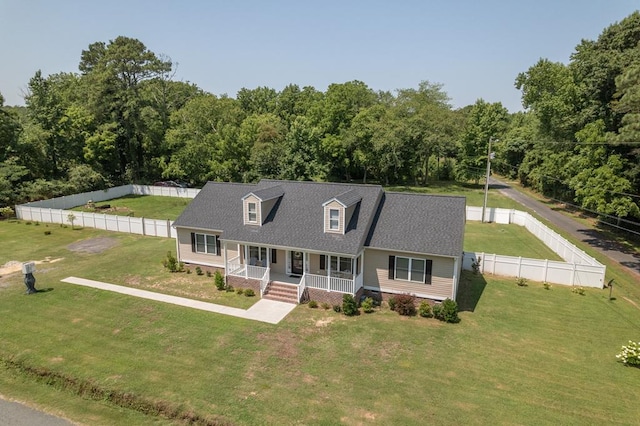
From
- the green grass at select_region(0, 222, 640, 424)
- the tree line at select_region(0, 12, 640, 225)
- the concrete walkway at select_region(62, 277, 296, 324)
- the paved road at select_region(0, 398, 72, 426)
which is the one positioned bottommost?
the paved road at select_region(0, 398, 72, 426)

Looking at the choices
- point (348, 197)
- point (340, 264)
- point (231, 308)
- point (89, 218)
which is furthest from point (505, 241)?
point (89, 218)

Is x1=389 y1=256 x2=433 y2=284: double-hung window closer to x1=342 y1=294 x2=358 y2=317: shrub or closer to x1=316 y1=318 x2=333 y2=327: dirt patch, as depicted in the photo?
x1=342 y1=294 x2=358 y2=317: shrub

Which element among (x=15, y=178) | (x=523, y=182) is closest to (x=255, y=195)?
(x=15, y=178)

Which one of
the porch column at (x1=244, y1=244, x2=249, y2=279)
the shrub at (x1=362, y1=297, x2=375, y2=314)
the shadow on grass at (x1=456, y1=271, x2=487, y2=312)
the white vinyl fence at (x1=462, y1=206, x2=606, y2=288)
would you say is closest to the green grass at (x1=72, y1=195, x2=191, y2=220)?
the porch column at (x1=244, y1=244, x2=249, y2=279)

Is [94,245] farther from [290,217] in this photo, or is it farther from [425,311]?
[425,311]

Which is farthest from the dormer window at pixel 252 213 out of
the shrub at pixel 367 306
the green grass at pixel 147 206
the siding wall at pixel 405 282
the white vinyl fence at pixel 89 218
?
the green grass at pixel 147 206

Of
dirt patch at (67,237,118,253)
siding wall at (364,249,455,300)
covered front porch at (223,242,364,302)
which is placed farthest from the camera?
dirt patch at (67,237,118,253)

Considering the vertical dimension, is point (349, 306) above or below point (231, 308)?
above
